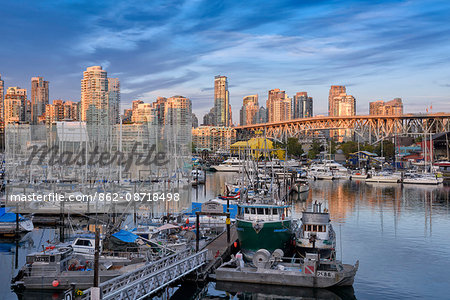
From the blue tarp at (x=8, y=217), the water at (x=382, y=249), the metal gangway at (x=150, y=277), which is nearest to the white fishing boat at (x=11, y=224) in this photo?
the blue tarp at (x=8, y=217)

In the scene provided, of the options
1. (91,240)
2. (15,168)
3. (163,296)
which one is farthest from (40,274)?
(15,168)

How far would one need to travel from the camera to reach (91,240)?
25.8 metres

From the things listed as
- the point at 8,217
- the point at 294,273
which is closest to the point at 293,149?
the point at 8,217

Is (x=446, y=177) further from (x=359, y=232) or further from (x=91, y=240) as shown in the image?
(x=91, y=240)

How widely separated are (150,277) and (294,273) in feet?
24.7

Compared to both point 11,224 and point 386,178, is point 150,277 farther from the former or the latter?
point 386,178

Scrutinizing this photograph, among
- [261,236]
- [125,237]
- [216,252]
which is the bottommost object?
[216,252]

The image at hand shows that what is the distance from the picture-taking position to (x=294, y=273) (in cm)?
2283

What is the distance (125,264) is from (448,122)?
12635 centimetres

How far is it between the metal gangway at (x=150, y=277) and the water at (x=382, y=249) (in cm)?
160

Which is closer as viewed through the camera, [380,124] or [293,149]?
[380,124]

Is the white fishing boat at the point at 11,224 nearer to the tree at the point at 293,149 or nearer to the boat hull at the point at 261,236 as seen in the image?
the boat hull at the point at 261,236

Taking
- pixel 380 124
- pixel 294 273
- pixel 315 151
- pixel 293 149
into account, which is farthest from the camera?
pixel 315 151

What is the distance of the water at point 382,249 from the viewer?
23.3 meters
